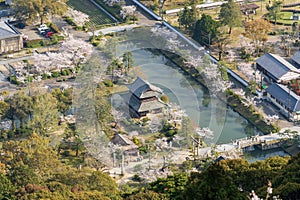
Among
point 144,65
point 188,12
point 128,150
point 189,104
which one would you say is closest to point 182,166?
point 128,150

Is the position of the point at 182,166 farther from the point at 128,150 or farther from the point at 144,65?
the point at 144,65

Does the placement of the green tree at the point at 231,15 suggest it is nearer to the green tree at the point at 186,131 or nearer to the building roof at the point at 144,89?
the building roof at the point at 144,89

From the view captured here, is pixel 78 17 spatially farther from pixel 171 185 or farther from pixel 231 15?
pixel 171 185

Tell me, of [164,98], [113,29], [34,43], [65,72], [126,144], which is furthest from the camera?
[113,29]

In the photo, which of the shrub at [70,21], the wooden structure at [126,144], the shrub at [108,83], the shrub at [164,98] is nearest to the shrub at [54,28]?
the shrub at [70,21]


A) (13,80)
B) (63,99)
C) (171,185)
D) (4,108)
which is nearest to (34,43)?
(13,80)

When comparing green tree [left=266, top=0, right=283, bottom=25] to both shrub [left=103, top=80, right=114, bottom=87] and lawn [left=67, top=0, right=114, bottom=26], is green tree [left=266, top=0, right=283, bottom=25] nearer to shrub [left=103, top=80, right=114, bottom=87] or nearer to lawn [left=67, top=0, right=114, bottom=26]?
lawn [left=67, top=0, right=114, bottom=26]

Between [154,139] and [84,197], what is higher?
[84,197]
